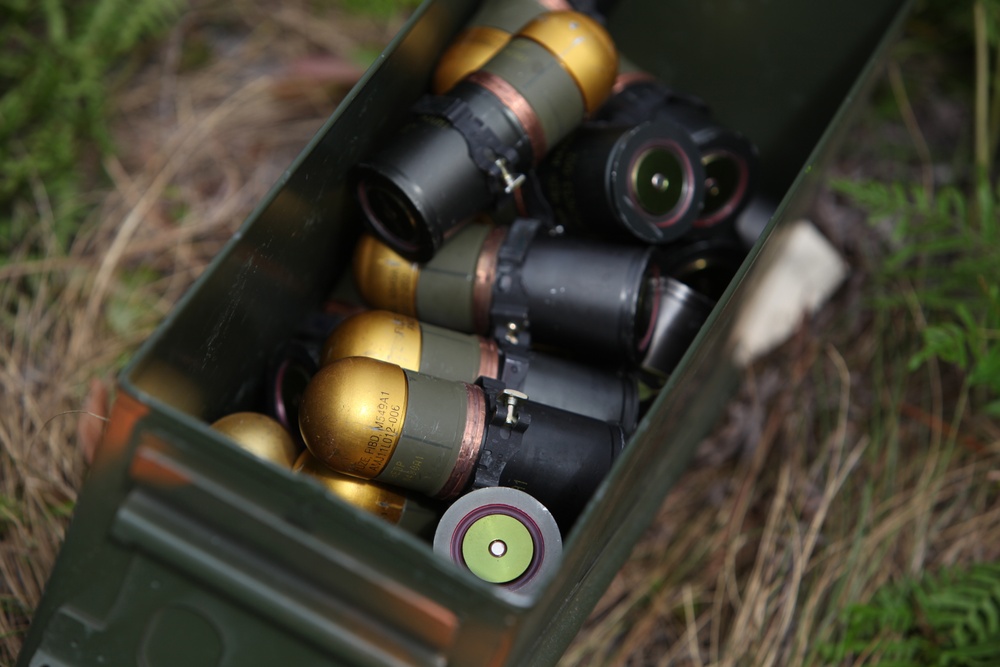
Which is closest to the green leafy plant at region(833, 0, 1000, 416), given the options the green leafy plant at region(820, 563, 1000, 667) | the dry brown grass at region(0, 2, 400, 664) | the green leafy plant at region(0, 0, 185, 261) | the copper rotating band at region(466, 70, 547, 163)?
the green leafy plant at region(820, 563, 1000, 667)

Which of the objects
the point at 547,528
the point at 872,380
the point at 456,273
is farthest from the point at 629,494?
the point at 872,380

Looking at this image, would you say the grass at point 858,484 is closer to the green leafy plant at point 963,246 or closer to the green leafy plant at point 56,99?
the green leafy plant at point 963,246

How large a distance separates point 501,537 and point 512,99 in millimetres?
1041

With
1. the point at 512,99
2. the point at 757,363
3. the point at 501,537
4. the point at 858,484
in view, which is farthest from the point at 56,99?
the point at 858,484

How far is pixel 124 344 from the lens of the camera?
2.75 metres

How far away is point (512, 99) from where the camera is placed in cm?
220

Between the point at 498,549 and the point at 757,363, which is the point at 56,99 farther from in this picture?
the point at 757,363

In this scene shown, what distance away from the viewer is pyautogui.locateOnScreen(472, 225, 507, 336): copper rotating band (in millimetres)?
2262

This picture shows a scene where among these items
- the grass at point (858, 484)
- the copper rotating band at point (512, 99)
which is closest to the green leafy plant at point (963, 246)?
the grass at point (858, 484)

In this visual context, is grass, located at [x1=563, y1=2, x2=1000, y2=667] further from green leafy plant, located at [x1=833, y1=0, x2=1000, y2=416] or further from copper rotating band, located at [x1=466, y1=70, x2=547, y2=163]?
copper rotating band, located at [x1=466, y1=70, x2=547, y2=163]

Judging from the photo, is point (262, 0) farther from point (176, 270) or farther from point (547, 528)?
point (547, 528)

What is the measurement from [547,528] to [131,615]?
0.82 meters

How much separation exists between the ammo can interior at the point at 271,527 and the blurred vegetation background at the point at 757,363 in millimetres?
520

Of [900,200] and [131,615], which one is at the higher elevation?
[900,200]
